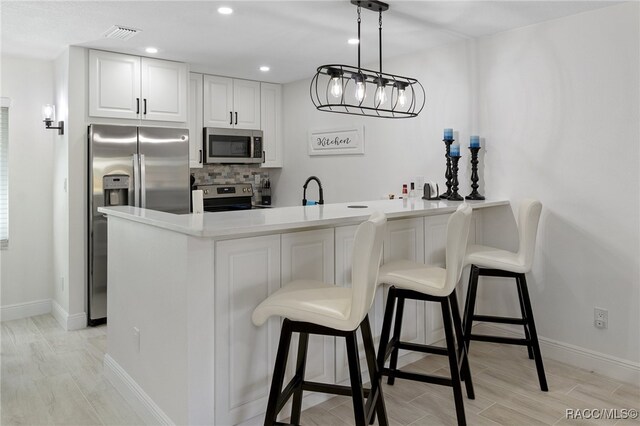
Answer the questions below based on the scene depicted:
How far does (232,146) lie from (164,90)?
0.93 metres

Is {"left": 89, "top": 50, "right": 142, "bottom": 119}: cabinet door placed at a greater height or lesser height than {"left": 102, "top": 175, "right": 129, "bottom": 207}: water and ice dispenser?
greater

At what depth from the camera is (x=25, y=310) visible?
4137 millimetres

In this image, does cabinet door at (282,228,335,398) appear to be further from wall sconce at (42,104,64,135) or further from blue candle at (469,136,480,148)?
wall sconce at (42,104,64,135)

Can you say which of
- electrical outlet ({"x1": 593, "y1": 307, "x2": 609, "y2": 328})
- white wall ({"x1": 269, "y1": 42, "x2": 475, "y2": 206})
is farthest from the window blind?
electrical outlet ({"x1": 593, "y1": 307, "x2": 609, "y2": 328})

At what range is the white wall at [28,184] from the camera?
4.01 meters

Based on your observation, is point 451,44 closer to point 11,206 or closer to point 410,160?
point 410,160

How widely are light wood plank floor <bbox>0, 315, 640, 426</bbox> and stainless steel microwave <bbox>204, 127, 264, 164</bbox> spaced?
218 centimetres

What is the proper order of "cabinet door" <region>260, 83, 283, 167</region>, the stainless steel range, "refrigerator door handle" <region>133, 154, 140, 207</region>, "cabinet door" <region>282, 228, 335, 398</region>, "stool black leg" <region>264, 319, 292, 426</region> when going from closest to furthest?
"stool black leg" <region>264, 319, 292, 426</region>
"cabinet door" <region>282, 228, 335, 398</region>
"refrigerator door handle" <region>133, 154, 140, 207</region>
the stainless steel range
"cabinet door" <region>260, 83, 283, 167</region>

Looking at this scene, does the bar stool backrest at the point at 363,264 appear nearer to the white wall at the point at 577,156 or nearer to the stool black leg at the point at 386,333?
the stool black leg at the point at 386,333

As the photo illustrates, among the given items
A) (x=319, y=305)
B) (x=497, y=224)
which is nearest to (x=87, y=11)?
(x=319, y=305)

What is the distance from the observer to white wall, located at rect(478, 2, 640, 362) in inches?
108

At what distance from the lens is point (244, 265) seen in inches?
81.7

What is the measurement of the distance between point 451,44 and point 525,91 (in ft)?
2.47

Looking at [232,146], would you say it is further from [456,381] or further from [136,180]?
[456,381]
